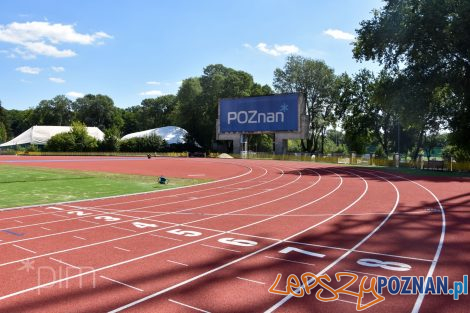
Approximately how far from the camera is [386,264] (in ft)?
22.4

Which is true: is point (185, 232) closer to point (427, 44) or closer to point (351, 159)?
point (427, 44)

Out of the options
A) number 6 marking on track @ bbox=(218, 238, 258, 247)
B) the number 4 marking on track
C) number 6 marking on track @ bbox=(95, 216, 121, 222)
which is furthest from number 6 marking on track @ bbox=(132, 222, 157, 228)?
the number 4 marking on track

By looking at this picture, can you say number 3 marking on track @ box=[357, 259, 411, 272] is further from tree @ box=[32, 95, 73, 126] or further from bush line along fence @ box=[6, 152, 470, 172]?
tree @ box=[32, 95, 73, 126]

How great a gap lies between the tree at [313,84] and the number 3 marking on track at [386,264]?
63.4 m

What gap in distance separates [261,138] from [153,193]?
215 ft

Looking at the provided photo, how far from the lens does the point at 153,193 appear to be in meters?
17.0

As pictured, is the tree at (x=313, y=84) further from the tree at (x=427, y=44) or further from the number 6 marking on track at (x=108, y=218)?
the number 6 marking on track at (x=108, y=218)

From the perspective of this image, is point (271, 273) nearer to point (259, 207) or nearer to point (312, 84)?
point (259, 207)

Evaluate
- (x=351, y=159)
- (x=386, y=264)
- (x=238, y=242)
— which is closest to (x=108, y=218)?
(x=238, y=242)

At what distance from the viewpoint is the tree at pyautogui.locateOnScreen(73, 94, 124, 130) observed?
119750mm

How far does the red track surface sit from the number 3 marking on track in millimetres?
84

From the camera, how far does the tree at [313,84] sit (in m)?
68.6

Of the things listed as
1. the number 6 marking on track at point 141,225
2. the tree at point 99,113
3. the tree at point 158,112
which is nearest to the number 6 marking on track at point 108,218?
the number 6 marking on track at point 141,225

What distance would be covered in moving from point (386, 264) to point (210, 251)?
11.1 ft
